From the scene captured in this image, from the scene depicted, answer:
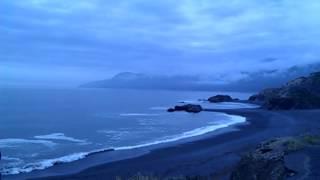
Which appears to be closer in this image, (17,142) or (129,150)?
(129,150)

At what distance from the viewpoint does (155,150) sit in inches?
1444

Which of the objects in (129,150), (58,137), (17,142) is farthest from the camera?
(58,137)

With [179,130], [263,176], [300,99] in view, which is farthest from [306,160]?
[300,99]

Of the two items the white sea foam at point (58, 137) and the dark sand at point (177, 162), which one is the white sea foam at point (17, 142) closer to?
the white sea foam at point (58, 137)

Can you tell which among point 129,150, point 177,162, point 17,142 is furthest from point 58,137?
point 177,162

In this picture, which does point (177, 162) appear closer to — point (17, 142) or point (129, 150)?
point (129, 150)

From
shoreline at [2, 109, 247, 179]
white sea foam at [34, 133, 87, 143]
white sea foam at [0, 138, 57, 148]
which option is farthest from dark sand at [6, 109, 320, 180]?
white sea foam at [34, 133, 87, 143]

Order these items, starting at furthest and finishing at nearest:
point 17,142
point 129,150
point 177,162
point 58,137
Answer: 1. point 58,137
2. point 17,142
3. point 129,150
4. point 177,162

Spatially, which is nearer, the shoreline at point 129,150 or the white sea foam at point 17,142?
the shoreline at point 129,150

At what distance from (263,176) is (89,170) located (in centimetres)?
1448

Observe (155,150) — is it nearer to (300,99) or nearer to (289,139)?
(289,139)

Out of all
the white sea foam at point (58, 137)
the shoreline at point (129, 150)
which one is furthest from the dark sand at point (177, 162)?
the white sea foam at point (58, 137)

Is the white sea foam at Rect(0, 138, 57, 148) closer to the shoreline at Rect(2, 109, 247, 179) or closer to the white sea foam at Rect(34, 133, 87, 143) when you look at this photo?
the white sea foam at Rect(34, 133, 87, 143)

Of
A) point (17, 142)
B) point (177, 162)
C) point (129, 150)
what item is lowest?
point (177, 162)
